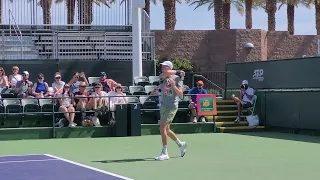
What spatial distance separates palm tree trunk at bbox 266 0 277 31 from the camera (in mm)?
42938

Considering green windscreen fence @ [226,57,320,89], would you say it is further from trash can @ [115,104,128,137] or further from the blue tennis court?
the blue tennis court

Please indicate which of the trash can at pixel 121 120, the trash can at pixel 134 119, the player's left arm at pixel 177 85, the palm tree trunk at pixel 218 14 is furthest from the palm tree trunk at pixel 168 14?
the player's left arm at pixel 177 85

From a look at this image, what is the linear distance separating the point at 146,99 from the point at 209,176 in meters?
10.0

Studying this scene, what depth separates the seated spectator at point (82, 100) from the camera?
18641 mm

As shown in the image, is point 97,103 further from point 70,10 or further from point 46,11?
point 70,10

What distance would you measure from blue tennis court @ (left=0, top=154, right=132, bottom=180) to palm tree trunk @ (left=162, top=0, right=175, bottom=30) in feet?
87.3

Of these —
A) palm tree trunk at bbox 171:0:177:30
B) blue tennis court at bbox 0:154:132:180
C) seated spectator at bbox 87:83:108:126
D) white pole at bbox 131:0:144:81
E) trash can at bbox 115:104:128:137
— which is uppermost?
palm tree trunk at bbox 171:0:177:30

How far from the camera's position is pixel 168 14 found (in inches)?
1535

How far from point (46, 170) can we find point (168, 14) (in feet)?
94.9

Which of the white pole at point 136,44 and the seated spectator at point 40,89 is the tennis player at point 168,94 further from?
the white pole at point 136,44

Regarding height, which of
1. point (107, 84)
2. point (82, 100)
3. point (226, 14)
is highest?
point (226, 14)

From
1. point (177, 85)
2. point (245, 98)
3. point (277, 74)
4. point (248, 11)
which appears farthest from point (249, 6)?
point (177, 85)

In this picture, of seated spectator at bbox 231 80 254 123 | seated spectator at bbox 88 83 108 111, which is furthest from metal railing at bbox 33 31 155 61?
seated spectator at bbox 88 83 108 111

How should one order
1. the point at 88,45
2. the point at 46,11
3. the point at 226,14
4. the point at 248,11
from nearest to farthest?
the point at 88,45, the point at 46,11, the point at 226,14, the point at 248,11
